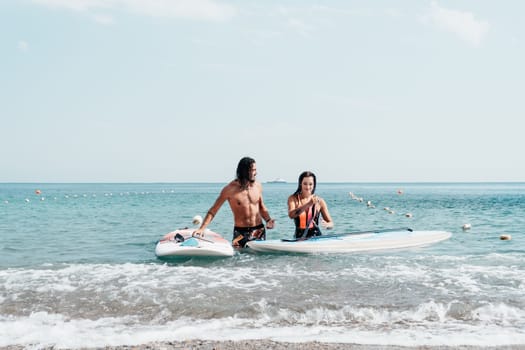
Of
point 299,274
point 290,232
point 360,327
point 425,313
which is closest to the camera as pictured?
point 360,327

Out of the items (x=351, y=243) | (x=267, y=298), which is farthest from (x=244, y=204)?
(x=351, y=243)

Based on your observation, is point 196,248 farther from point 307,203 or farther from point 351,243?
point 351,243

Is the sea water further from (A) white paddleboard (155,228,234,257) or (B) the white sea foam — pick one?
(A) white paddleboard (155,228,234,257)

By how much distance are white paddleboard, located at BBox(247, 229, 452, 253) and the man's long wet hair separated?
1.49m

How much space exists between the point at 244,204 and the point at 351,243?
9.91 feet

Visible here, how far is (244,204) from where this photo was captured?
935cm

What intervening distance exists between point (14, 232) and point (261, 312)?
1449cm

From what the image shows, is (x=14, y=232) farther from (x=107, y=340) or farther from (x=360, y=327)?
(x=360, y=327)

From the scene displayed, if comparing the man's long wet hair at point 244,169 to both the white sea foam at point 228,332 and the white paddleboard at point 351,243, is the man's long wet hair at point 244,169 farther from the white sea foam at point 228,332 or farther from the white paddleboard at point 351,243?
the white sea foam at point 228,332

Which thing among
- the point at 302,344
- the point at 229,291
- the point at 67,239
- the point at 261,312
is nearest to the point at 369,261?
the point at 229,291

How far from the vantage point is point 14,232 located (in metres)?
17.6

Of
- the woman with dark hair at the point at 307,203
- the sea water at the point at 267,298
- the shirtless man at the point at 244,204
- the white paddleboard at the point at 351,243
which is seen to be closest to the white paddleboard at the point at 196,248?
the sea water at the point at 267,298

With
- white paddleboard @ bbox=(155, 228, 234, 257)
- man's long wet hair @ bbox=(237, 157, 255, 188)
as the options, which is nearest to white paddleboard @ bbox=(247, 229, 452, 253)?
white paddleboard @ bbox=(155, 228, 234, 257)

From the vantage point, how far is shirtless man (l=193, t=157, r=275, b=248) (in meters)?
9.02
